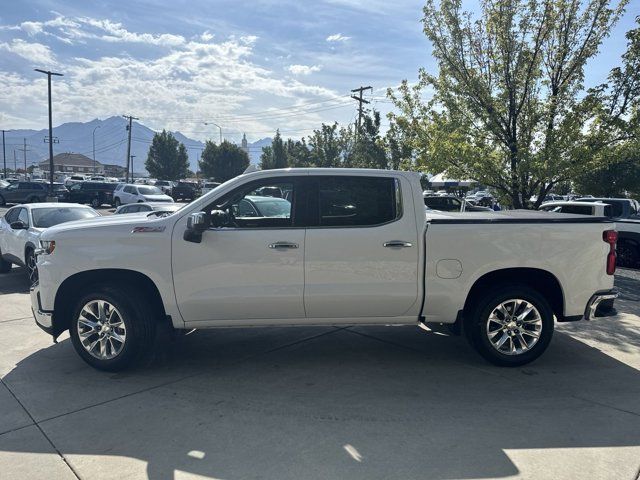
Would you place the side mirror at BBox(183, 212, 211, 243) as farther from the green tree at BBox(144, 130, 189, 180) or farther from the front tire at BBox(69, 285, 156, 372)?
the green tree at BBox(144, 130, 189, 180)

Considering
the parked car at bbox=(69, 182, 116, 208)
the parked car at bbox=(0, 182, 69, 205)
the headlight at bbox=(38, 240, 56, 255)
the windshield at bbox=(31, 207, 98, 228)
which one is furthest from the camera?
the parked car at bbox=(0, 182, 69, 205)

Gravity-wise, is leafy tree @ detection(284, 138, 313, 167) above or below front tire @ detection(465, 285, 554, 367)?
above

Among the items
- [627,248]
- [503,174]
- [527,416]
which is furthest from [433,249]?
[627,248]

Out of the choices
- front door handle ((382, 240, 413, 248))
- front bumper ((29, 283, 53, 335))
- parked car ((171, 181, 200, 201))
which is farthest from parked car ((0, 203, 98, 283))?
parked car ((171, 181, 200, 201))

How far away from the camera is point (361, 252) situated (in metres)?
4.57

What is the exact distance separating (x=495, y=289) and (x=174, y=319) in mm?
3087

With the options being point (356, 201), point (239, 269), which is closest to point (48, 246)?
point (239, 269)

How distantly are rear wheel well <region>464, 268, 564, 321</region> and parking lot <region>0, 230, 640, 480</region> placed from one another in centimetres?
62

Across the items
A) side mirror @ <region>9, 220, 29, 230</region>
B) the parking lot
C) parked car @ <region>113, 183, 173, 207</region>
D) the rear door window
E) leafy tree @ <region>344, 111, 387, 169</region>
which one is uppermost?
leafy tree @ <region>344, 111, 387, 169</region>

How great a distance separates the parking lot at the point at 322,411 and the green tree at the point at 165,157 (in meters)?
60.0

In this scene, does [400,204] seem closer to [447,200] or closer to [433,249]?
[433,249]

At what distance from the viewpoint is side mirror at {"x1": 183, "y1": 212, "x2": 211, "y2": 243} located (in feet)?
14.3

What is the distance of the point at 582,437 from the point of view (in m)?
3.56

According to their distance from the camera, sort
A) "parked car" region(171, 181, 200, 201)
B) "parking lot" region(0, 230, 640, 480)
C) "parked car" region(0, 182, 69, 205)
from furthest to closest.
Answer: "parked car" region(171, 181, 200, 201)
"parked car" region(0, 182, 69, 205)
"parking lot" region(0, 230, 640, 480)
